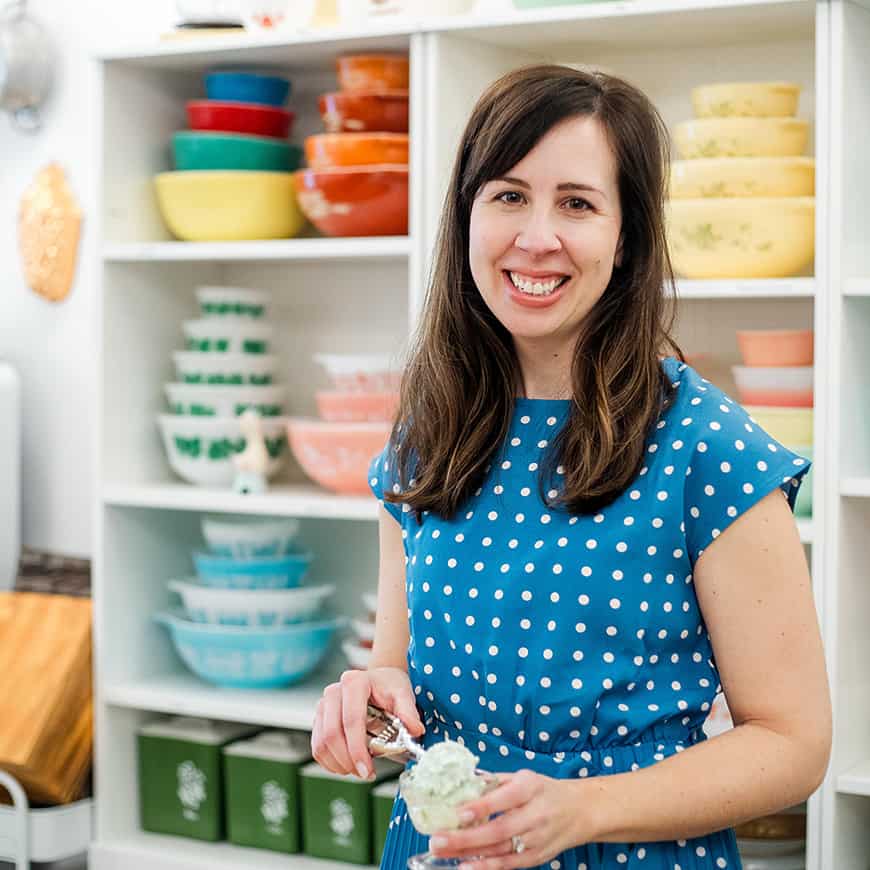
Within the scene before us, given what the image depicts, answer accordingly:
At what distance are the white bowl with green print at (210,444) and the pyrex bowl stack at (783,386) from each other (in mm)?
899

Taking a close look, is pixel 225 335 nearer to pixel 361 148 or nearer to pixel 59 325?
pixel 361 148

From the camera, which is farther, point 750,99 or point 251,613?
point 251,613

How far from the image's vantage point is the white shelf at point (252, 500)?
2.51 m

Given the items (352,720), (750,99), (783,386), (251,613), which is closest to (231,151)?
(251,613)

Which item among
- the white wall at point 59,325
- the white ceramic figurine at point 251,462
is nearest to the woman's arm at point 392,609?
the white ceramic figurine at point 251,462

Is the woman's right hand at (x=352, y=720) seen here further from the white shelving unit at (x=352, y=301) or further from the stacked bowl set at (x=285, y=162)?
the stacked bowl set at (x=285, y=162)

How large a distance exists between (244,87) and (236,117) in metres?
0.06

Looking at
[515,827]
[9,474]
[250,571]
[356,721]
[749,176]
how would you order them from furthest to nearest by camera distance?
[9,474], [250,571], [749,176], [356,721], [515,827]

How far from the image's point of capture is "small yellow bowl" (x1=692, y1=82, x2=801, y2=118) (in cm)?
220

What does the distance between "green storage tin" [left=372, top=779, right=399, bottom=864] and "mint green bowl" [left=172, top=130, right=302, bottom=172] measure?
1.12 m

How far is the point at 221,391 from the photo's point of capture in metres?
2.71

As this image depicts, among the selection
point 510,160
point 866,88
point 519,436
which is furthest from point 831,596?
point 510,160

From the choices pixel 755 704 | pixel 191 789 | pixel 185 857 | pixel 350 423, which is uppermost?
pixel 350 423

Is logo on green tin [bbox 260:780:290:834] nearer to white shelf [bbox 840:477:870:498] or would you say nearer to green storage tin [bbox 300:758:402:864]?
green storage tin [bbox 300:758:402:864]
